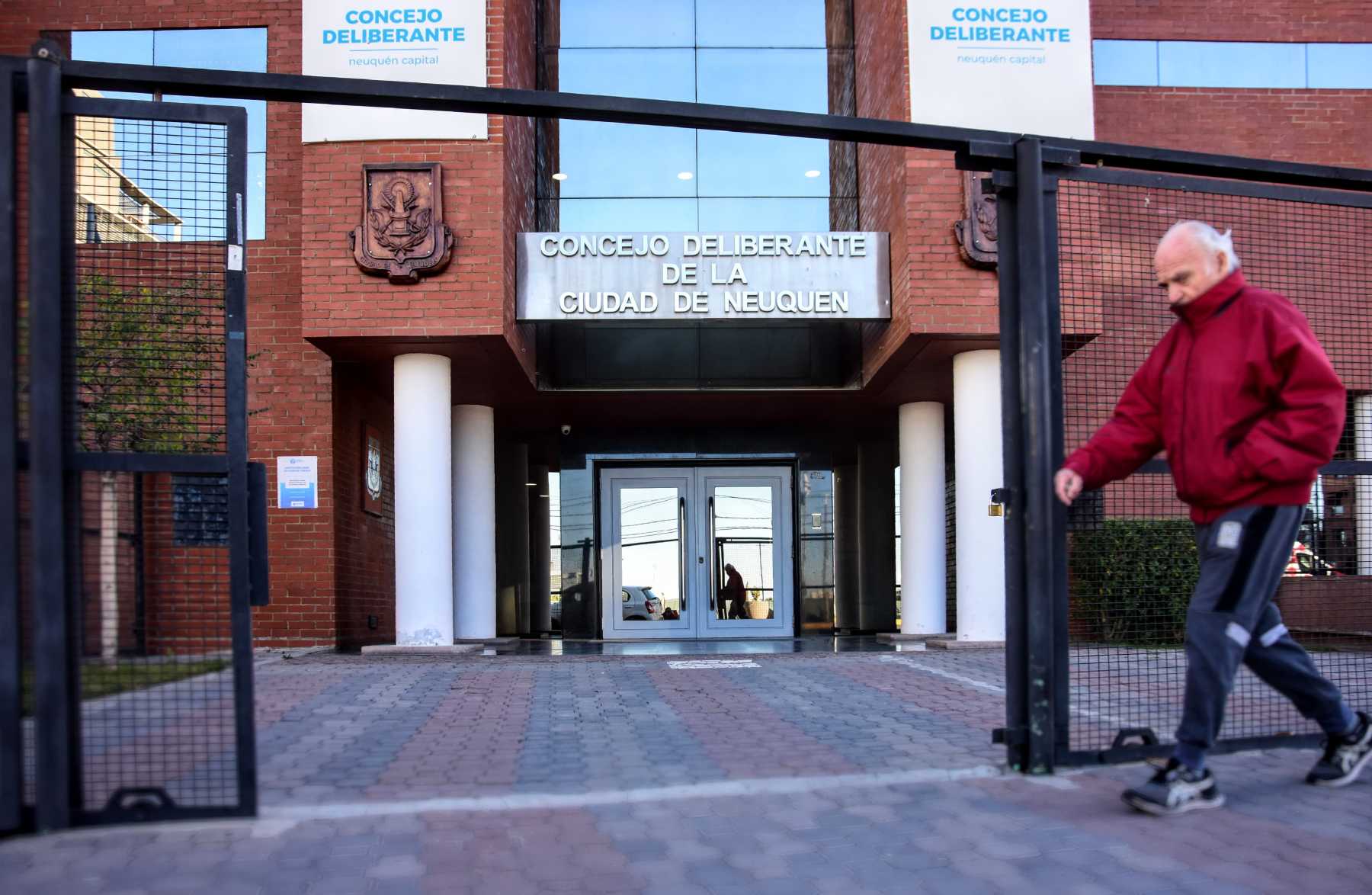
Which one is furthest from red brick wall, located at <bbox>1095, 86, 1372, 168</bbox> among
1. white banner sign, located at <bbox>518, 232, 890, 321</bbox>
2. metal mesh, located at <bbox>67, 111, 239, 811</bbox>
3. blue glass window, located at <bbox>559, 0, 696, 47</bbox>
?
metal mesh, located at <bbox>67, 111, 239, 811</bbox>

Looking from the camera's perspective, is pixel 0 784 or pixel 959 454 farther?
pixel 959 454

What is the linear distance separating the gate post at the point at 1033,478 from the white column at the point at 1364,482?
1856mm

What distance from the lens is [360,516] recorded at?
1500 cm

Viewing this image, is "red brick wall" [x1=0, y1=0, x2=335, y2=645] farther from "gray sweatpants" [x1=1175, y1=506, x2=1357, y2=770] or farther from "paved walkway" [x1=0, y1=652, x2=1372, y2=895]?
"gray sweatpants" [x1=1175, y1=506, x2=1357, y2=770]

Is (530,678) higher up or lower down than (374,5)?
lower down

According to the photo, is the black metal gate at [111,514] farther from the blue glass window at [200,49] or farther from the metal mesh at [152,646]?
the blue glass window at [200,49]

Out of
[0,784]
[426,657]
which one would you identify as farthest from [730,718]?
[426,657]

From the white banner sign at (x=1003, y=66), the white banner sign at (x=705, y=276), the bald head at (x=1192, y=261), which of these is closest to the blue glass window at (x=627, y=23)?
the white banner sign at (x=705, y=276)

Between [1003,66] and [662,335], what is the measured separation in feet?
→ 17.8

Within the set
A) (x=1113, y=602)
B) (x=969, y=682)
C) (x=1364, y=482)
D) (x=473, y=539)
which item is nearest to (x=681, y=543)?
(x=473, y=539)

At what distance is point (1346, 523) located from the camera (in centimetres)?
646

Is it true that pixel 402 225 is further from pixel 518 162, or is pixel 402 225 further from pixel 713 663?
pixel 713 663

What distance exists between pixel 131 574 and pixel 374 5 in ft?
33.1

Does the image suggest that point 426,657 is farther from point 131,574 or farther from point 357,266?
point 131,574
